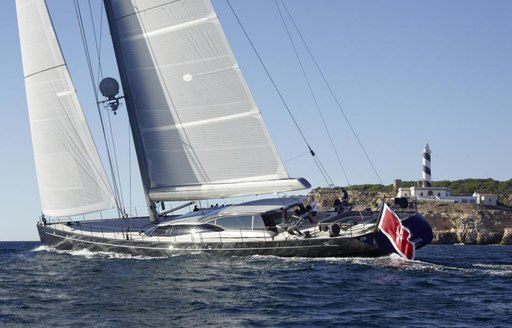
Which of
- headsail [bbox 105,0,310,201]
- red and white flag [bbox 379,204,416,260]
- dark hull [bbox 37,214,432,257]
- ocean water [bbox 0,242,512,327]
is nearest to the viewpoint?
ocean water [bbox 0,242,512,327]

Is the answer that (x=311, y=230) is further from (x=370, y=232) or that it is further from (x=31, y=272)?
(x=31, y=272)

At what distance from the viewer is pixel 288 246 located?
21.8 metres

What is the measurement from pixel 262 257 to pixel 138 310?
28.3ft

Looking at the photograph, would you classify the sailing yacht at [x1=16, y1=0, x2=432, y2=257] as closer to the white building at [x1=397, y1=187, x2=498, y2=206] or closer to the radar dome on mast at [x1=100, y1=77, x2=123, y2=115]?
the radar dome on mast at [x1=100, y1=77, x2=123, y2=115]

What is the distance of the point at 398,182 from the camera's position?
70750 millimetres

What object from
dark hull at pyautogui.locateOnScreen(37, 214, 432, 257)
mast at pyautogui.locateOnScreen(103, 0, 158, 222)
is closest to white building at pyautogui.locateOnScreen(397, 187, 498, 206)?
mast at pyautogui.locateOnScreen(103, 0, 158, 222)

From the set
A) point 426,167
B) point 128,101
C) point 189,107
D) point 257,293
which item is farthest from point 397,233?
point 426,167

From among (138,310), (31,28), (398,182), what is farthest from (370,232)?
(398,182)

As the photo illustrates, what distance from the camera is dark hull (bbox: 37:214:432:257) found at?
68.6 feet

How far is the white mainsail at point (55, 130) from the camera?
26688mm

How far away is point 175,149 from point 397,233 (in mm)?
8964

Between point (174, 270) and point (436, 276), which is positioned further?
point (174, 270)

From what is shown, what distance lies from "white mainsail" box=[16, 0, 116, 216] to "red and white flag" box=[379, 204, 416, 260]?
1111 cm

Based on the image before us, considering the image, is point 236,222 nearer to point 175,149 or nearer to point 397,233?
point 175,149
